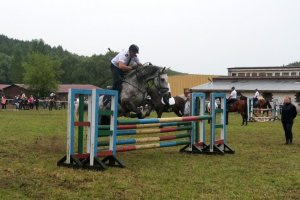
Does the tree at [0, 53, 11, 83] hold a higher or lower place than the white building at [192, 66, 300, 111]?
higher

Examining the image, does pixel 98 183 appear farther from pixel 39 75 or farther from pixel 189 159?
pixel 39 75

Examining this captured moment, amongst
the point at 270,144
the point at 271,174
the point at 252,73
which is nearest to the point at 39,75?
the point at 252,73

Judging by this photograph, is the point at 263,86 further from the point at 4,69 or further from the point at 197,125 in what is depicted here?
the point at 4,69

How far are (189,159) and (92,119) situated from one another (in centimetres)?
292

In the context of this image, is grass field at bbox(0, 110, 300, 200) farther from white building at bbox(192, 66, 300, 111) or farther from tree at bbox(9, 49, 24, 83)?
tree at bbox(9, 49, 24, 83)

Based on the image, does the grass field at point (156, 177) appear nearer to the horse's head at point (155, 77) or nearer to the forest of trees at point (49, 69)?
the horse's head at point (155, 77)

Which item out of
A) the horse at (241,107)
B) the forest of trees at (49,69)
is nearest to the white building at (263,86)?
the horse at (241,107)

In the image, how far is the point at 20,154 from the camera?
10336 mm

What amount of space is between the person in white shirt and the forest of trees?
68399 mm

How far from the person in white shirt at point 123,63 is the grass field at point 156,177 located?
183cm

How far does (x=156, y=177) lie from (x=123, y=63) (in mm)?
3830

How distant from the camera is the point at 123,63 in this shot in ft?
36.1

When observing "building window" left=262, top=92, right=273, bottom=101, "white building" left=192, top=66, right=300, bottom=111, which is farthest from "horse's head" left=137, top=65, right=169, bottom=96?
"building window" left=262, top=92, right=273, bottom=101

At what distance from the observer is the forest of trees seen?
7838 centimetres
